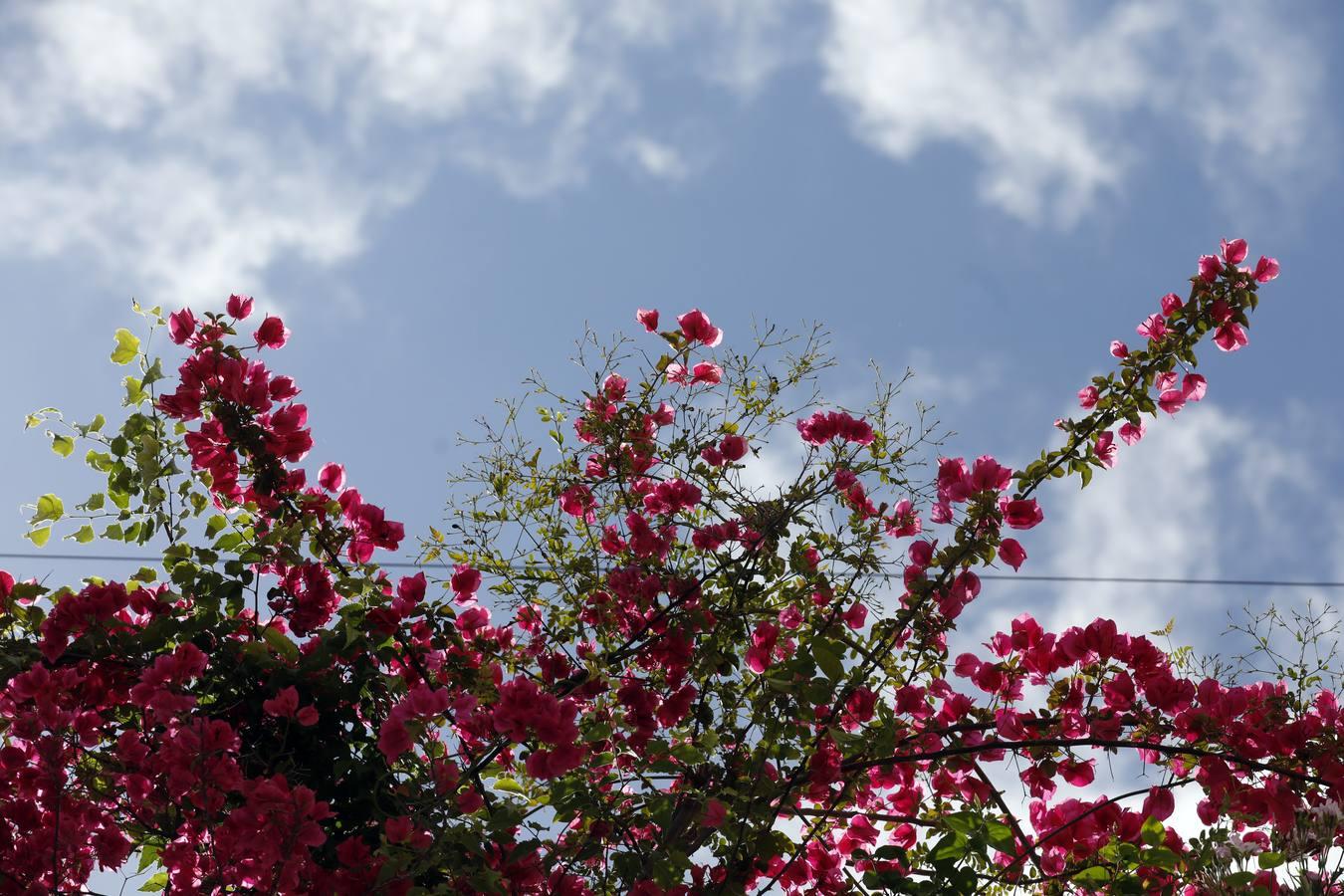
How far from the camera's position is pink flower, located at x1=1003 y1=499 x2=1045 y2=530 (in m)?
3.36

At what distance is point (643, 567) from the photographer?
3.60 meters

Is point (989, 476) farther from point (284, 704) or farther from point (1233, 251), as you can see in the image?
point (284, 704)

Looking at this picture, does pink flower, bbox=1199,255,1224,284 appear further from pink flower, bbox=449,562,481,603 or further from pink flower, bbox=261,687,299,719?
pink flower, bbox=261,687,299,719

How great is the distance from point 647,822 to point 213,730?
1124 millimetres

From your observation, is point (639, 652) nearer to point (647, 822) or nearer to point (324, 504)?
point (647, 822)

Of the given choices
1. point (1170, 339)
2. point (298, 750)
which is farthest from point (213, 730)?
point (1170, 339)

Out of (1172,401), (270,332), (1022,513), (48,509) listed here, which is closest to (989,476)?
(1022,513)

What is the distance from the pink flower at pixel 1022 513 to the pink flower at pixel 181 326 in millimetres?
2404

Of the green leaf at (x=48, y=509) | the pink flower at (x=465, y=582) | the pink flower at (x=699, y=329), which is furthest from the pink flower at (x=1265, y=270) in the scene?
the green leaf at (x=48, y=509)

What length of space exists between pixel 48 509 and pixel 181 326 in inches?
26.0

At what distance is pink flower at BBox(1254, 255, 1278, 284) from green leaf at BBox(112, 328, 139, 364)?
337 cm

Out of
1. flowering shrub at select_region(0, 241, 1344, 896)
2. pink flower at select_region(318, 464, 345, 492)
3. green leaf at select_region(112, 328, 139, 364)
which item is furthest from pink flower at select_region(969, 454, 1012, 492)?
green leaf at select_region(112, 328, 139, 364)

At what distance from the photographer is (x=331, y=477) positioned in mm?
3557

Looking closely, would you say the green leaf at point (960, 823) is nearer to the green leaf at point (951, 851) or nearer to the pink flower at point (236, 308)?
the green leaf at point (951, 851)
